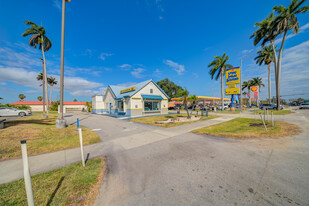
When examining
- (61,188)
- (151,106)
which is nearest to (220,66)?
(151,106)

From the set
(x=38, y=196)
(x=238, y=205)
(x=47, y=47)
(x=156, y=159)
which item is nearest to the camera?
(x=238, y=205)

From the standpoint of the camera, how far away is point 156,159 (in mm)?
4570

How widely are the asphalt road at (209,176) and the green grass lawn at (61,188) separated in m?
0.33

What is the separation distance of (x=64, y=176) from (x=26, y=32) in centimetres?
3163

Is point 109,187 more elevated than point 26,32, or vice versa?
point 26,32

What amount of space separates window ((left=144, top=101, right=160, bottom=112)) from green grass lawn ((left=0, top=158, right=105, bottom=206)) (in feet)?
60.3

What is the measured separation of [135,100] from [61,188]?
57.7 ft

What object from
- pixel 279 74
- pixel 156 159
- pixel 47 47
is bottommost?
pixel 156 159

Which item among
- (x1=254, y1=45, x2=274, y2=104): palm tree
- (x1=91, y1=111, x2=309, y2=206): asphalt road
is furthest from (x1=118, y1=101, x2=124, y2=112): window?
(x1=254, y1=45, x2=274, y2=104): palm tree

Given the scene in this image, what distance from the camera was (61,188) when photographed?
2893 mm

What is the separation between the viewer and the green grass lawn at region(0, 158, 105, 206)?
2.53 meters

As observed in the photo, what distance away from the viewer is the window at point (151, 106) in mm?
22234

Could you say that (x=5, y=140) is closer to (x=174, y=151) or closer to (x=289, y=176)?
(x=174, y=151)

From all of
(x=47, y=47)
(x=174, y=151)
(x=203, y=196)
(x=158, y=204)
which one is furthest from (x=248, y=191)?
(x=47, y=47)
